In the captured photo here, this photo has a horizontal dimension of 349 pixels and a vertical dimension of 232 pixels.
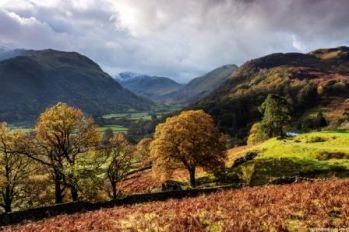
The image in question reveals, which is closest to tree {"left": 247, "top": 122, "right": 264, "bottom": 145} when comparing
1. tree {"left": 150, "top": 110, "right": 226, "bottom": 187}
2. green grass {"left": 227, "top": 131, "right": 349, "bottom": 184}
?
green grass {"left": 227, "top": 131, "right": 349, "bottom": 184}

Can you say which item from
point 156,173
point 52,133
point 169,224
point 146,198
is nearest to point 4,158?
point 52,133

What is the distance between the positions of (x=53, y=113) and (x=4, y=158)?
13.7 metres

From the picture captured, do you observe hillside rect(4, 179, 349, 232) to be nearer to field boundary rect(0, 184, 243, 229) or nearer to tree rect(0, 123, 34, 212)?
field boundary rect(0, 184, 243, 229)

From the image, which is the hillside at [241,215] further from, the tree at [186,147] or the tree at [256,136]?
the tree at [256,136]

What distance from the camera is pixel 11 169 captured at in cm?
7312

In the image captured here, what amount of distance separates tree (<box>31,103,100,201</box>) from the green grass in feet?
93.6

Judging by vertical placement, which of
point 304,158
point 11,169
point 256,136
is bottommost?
point 304,158

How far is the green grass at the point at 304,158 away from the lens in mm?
71062

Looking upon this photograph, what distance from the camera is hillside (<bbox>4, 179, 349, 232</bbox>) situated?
17172mm

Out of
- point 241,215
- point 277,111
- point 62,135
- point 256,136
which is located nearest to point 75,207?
point 241,215

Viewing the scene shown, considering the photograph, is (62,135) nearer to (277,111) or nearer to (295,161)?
(295,161)

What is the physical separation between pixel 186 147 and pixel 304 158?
2302cm

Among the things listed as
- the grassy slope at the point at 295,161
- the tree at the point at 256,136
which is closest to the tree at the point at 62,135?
the grassy slope at the point at 295,161

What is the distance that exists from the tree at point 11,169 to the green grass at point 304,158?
128ft
